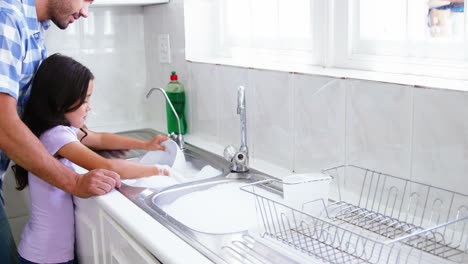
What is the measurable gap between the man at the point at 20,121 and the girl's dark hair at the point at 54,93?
0.05 m

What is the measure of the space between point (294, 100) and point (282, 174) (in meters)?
0.21

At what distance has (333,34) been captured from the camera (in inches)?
64.2

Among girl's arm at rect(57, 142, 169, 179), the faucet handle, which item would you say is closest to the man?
girl's arm at rect(57, 142, 169, 179)

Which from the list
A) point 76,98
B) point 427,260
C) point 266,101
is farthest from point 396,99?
point 76,98

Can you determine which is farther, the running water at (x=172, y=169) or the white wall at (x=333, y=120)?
the running water at (x=172, y=169)

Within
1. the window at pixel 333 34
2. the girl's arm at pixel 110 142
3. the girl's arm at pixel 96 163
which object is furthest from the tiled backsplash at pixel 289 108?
the girl's arm at pixel 96 163

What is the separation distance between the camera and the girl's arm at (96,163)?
1.66 meters

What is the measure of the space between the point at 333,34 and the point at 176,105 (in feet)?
2.61

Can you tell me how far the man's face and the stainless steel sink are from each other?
0.51m

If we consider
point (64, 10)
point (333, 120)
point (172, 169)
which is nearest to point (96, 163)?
point (172, 169)

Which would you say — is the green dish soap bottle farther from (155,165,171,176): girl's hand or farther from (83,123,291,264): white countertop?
(83,123,291,264): white countertop

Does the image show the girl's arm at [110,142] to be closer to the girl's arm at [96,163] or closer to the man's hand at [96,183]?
the girl's arm at [96,163]

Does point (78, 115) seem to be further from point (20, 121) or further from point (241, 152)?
point (241, 152)

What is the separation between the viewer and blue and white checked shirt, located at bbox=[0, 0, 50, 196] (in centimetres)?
145
